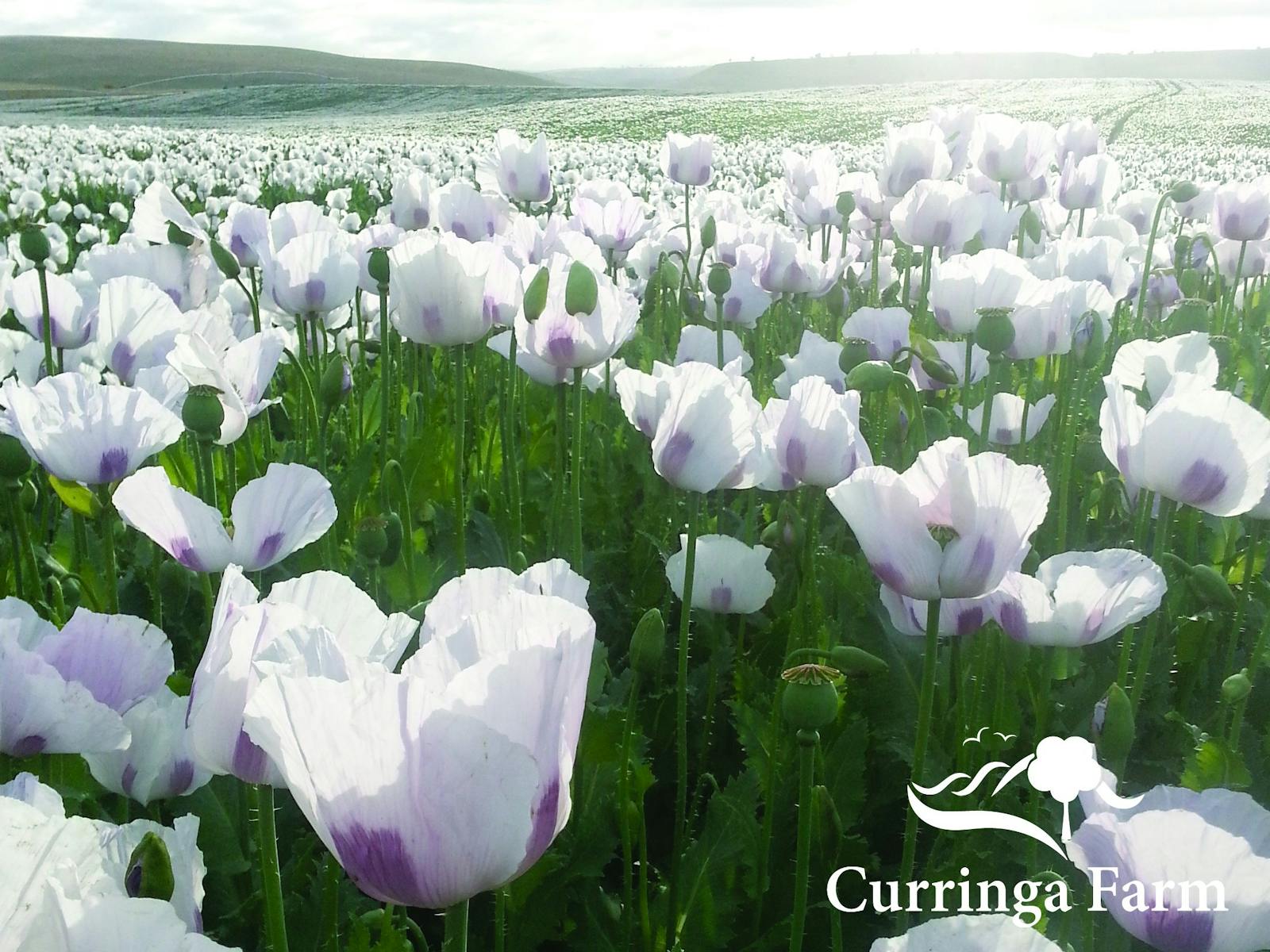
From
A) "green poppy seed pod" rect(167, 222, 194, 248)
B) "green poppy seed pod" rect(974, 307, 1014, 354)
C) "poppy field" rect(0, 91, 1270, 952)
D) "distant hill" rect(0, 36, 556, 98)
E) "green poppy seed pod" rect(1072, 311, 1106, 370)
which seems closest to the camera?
"poppy field" rect(0, 91, 1270, 952)

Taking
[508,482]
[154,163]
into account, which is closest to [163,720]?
[508,482]

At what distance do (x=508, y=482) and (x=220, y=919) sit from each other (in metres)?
1.33

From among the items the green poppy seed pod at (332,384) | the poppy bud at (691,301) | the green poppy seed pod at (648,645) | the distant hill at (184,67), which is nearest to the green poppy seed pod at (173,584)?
the green poppy seed pod at (332,384)

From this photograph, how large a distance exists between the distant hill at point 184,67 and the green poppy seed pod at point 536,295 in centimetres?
6748

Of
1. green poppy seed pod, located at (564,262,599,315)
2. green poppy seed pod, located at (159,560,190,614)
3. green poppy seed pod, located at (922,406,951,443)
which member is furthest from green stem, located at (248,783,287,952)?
green poppy seed pod, located at (922,406,951,443)

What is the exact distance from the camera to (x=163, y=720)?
1.23 metres

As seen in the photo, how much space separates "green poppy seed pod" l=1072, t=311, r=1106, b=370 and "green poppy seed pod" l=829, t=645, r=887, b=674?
1229 mm

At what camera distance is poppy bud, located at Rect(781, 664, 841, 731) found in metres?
1.14

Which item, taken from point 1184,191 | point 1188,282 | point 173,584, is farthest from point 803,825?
point 1188,282

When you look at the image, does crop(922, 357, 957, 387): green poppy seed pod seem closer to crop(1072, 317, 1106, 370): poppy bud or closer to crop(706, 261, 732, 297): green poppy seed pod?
crop(1072, 317, 1106, 370): poppy bud

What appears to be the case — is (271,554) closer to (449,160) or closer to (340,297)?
(340,297)

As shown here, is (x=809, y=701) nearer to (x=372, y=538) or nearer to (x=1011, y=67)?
(x=372, y=538)

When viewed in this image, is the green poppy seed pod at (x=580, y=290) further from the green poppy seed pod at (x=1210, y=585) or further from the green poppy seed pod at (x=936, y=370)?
the green poppy seed pod at (x=1210, y=585)

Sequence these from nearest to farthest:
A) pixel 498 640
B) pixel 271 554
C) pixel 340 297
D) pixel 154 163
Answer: pixel 498 640
pixel 271 554
pixel 340 297
pixel 154 163
